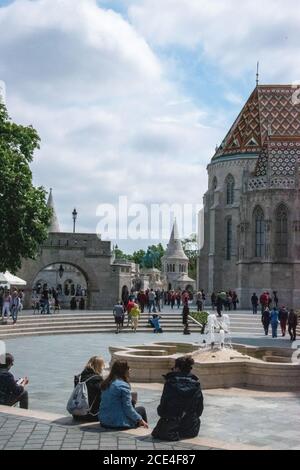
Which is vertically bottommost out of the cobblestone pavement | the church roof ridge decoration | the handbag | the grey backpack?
the cobblestone pavement

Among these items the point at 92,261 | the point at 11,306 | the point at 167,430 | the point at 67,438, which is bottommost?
the point at 67,438

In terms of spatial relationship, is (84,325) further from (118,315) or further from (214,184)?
(214,184)

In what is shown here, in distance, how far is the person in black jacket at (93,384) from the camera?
8250 millimetres

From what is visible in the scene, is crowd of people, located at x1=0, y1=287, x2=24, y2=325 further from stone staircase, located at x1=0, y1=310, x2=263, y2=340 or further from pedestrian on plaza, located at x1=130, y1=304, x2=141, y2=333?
pedestrian on plaza, located at x1=130, y1=304, x2=141, y2=333

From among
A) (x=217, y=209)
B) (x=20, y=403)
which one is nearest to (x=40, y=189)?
(x=20, y=403)

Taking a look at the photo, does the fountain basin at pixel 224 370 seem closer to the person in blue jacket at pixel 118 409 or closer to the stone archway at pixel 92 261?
the person in blue jacket at pixel 118 409

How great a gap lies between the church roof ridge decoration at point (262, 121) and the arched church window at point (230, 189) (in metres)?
2.19

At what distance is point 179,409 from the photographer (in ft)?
24.6

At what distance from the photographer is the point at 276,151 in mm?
46719

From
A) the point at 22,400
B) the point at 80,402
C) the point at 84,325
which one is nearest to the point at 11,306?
the point at 84,325

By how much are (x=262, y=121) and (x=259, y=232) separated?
13.7 meters

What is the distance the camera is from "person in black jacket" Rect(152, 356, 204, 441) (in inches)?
288

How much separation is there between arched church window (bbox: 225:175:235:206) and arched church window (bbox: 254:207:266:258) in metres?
9.86

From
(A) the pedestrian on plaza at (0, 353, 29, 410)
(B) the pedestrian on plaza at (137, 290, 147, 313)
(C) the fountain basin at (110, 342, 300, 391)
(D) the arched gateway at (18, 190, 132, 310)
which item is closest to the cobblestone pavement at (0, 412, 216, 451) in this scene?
(A) the pedestrian on plaza at (0, 353, 29, 410)
